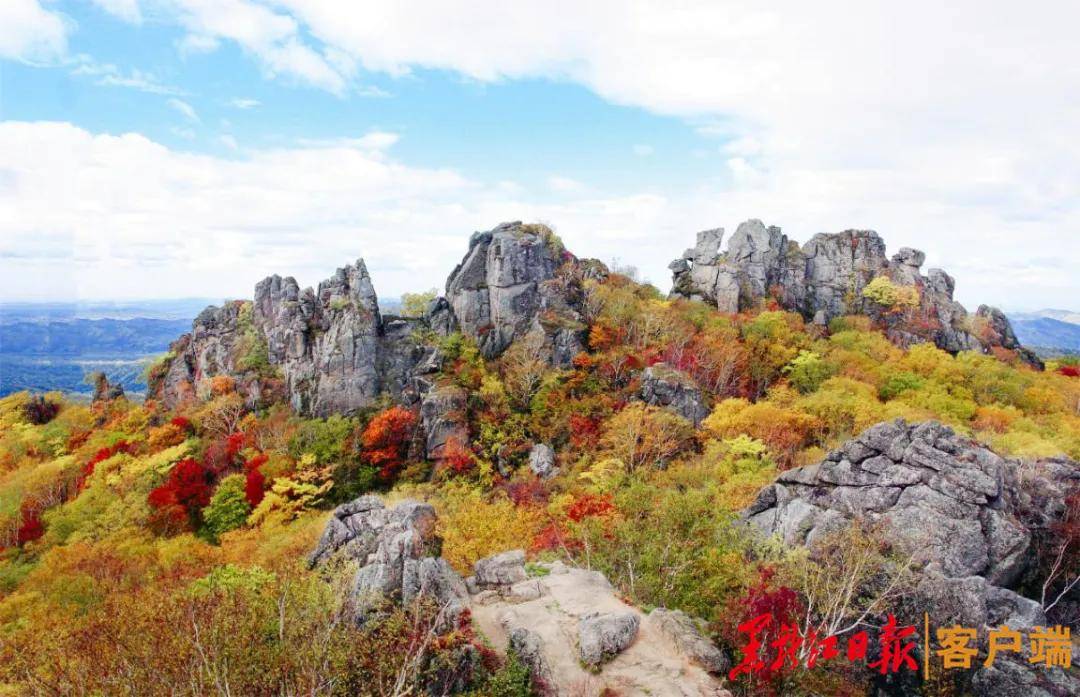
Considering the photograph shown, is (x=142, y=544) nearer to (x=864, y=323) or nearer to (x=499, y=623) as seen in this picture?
(x=499, y=623)

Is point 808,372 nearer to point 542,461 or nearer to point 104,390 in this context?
point 542,461

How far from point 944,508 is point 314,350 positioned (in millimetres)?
39416

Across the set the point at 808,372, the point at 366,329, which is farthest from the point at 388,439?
Answer: the point at 808,372

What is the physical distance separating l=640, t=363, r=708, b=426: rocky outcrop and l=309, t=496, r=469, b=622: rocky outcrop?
19516mm

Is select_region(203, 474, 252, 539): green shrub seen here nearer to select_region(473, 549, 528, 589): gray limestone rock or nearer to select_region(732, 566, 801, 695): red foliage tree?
select_region(473, 549, 528, 589): gray limestone rock

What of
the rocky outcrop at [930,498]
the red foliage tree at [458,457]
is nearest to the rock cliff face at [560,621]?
the rocky outcrop at [930,498]

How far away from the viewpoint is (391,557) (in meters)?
15.2

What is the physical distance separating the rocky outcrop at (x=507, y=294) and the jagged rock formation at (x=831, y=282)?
1739 centimetres

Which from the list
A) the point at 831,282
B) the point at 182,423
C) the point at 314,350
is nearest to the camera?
the point at 182,423

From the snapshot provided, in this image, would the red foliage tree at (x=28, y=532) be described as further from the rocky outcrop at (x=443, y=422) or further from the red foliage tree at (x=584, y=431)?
the red foliage tree at (x=584, y=431)

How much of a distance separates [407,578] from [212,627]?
223 inches

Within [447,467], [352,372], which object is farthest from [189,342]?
[447,467]

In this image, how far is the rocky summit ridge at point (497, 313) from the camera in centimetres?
4150

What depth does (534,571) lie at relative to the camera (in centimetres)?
1780
